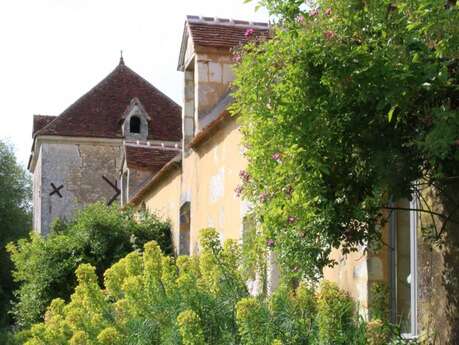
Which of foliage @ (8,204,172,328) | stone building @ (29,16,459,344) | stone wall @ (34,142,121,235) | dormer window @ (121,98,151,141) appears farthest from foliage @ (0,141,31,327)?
foliage @ (8,204,172,328)

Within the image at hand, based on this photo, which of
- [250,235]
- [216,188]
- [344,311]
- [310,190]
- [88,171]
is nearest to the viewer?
[310,190]

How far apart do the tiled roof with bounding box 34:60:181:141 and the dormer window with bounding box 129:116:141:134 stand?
407mm

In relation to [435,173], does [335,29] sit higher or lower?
higher

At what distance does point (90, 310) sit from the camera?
25.7 feet

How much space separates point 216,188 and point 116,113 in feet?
70.8

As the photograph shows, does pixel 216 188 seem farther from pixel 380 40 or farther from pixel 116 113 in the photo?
pixel 116 113

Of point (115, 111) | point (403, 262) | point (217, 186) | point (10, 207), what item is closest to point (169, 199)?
point (217, 186)

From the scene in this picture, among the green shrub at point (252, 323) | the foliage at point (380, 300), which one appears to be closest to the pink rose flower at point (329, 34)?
the green shrub at point (252, 323)

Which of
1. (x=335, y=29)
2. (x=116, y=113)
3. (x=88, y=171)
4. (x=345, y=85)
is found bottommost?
(x=345, y=85)

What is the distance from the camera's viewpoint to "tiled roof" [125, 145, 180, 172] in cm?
2211

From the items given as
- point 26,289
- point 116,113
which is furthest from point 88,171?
point 26,289

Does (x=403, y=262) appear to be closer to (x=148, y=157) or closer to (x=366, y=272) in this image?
(x=366, y=272)

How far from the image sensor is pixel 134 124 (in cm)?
3350

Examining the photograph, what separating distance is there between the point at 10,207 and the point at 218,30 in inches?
1119
